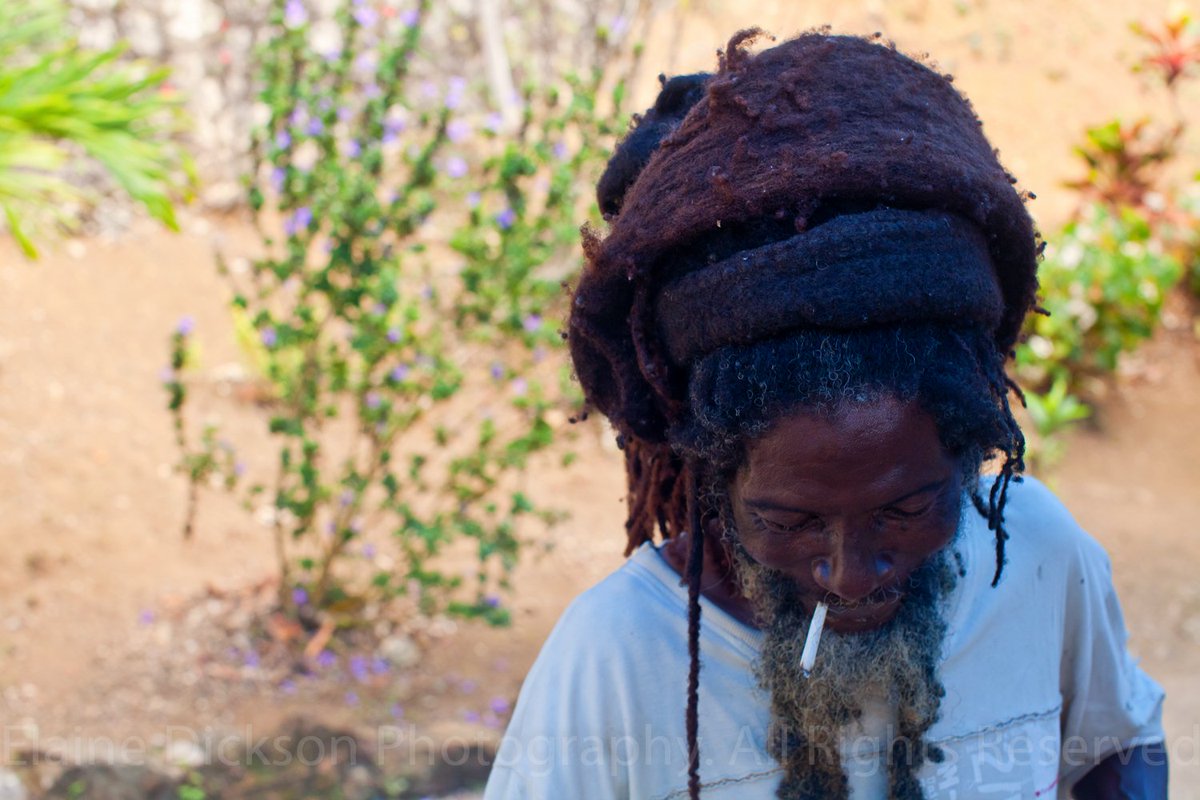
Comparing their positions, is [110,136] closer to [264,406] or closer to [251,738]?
[264,406]

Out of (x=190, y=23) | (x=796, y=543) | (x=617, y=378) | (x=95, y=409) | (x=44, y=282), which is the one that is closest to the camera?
(x=796, y=543)

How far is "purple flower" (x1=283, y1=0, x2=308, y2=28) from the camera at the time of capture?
3.90 metres

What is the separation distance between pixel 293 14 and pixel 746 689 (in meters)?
3.03

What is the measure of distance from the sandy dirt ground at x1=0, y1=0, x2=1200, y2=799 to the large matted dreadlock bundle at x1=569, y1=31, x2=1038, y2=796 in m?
2.25

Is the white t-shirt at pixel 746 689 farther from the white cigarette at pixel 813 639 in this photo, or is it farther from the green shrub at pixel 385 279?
the green shrub at pixel 385 279

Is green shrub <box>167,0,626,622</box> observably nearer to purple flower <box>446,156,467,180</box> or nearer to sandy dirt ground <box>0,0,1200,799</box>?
purple flower <box>446,156,467,180</box>

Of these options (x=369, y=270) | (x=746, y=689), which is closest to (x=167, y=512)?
(x=369, y=270)

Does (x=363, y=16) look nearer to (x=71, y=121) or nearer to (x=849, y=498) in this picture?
(x=71, y=121)

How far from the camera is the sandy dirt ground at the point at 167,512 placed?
4270 mm

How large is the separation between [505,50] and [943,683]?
23.0 feet

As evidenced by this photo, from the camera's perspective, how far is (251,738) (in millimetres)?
3992

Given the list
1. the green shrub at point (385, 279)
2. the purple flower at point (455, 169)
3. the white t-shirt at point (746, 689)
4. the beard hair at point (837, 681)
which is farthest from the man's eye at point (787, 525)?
the purple flower at point (455, 169)

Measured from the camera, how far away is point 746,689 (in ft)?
5.69

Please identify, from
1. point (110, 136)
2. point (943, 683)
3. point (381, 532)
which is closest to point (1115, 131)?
point (381, 532)
